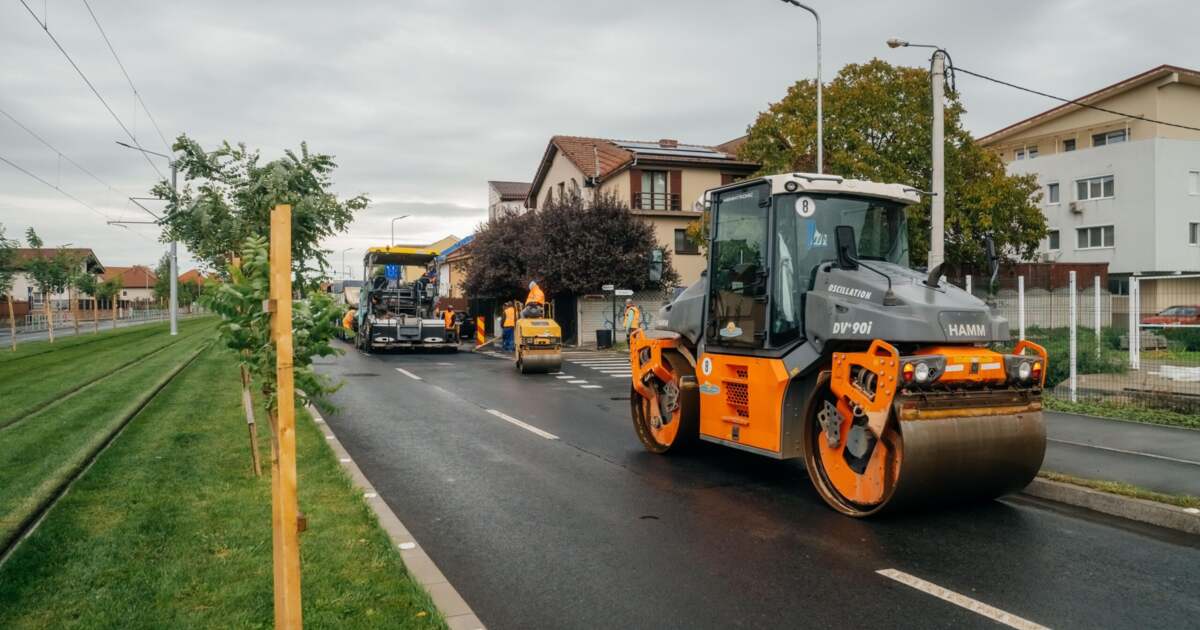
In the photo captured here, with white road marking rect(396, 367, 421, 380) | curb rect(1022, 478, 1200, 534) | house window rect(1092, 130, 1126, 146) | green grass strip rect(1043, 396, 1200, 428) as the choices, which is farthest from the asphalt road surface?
Result: house window rect(1092, 130, 1126, 146)

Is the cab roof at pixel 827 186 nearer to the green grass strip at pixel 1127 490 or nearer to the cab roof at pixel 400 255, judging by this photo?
the green grass strip at pixel 1127 490

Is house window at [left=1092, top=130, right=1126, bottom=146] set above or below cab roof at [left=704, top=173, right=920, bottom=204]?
above

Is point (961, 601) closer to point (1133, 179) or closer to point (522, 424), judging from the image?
point (522, 424)

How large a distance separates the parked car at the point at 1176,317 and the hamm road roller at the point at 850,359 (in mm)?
7006

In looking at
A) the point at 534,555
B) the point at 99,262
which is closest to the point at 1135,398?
the point at 534,555

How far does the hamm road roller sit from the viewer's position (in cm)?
631

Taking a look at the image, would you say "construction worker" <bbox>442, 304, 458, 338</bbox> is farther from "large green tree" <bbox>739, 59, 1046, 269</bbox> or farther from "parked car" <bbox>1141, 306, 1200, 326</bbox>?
"parked car" <bbox>1141, 306, 1200, 326</bbox>

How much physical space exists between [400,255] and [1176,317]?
22.9 metres

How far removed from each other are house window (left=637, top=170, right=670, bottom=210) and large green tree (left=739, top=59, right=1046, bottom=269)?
27.1ft

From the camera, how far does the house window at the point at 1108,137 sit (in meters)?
40.4

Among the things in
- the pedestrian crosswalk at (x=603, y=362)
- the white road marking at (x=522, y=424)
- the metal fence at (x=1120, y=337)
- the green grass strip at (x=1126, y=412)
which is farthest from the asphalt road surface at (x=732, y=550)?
the pedestrian crosswalk at (x=603, y=362)

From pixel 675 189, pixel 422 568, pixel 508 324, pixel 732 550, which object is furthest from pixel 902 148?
pixel 422 568

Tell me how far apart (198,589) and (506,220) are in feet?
104

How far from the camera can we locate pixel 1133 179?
38.6 metres
